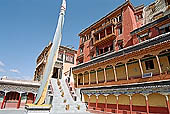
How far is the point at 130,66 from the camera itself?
610 inches

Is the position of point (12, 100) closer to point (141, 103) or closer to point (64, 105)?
point (64, 105)

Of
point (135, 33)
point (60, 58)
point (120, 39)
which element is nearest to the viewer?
point (135, 33)

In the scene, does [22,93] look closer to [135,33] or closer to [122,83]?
[122,83]

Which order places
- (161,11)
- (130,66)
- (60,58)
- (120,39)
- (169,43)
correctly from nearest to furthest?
(169,43)
(130,66)
(161,11)
(120,39)
(60,58)

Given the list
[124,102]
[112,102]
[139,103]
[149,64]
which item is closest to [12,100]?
[112,102]

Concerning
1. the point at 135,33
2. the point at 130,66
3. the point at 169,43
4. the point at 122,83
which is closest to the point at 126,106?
the point at 122,83

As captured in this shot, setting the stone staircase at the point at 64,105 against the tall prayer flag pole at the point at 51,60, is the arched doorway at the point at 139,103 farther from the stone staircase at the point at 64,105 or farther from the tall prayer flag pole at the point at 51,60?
the tall prayer flag pole at the point at 51,60

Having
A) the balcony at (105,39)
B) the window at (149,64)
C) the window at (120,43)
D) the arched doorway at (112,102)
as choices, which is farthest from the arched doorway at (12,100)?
the window at (149,64)

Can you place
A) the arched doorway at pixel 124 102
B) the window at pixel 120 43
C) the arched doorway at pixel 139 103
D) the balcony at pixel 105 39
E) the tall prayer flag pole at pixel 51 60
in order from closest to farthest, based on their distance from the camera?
the tall prayer flag pole at pixel 51 60 → the arched doorway at pixel 139 103 → the arched doorway at pixel 124 102 → the window at pixel 120 43 → the balcony at pixel 105 39

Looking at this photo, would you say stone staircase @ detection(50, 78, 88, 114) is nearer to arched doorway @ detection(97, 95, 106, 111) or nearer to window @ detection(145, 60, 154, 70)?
arched doorway @ detection(97, 95, 106, 111)

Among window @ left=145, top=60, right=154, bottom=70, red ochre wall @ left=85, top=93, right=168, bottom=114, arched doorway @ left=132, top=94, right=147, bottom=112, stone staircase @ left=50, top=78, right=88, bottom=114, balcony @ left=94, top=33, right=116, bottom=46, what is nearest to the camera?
red ochre wall @ left=85, top=93, right=168, bottom=114

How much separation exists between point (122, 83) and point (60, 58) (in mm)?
18341

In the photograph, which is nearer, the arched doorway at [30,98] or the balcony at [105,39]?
the balcony at [105,39]

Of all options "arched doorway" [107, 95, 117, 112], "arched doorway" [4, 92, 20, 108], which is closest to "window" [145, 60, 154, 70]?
"arched doorway" [107, 95, 117, 112]
